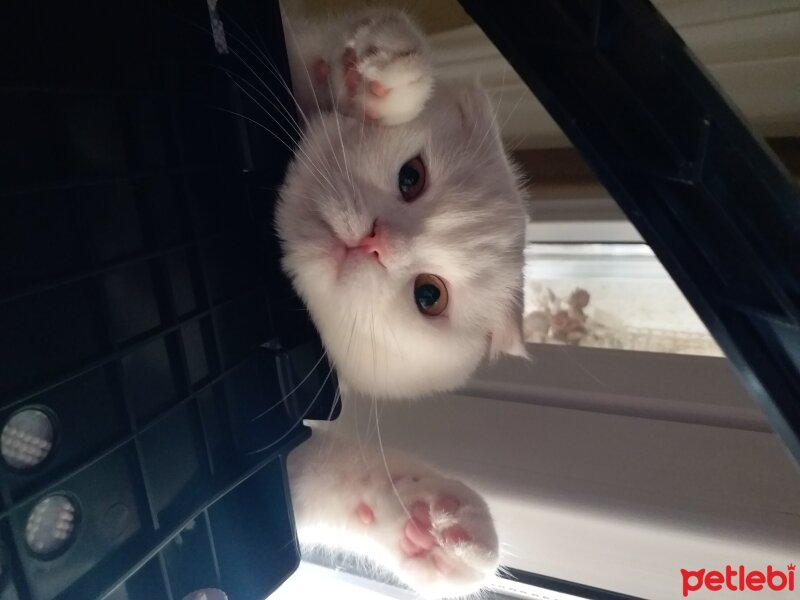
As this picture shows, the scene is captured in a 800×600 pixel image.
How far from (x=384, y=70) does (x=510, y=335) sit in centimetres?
35

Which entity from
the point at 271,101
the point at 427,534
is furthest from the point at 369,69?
the point at 427,534

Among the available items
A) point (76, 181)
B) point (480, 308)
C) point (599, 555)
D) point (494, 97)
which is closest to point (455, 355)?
point (480, 308)

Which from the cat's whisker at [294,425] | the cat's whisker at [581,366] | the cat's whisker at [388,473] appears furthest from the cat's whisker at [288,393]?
the cat's whisker at [581,366]

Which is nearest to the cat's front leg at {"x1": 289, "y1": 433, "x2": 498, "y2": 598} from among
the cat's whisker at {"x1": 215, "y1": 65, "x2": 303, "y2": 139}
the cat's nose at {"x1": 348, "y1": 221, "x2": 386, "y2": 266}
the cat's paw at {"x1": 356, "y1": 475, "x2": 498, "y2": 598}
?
the cat's paw at {"x1": 356, "y1": 475, "x2": 498, "y2": 598}

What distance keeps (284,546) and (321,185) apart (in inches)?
13.8

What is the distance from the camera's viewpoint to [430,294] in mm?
765

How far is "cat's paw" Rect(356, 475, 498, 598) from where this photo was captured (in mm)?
623

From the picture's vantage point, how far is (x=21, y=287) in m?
0.41

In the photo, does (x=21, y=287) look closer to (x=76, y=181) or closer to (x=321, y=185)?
(x=76, y=181)

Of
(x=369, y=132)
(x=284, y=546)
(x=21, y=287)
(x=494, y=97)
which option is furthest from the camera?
(x=494, y=97)

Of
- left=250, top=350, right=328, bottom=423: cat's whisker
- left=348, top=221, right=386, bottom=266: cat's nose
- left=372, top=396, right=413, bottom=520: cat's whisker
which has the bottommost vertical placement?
left=372, top=396, right=413, bottom=520: cat's whisker

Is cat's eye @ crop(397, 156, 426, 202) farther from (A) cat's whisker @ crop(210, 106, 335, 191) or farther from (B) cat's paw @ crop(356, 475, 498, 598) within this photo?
(B) cat's paw @ crop(356, 475, 498, 598)

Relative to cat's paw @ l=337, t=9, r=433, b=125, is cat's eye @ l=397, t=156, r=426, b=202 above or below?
below

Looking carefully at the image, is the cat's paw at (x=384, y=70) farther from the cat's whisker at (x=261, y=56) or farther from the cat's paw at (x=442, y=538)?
the cat's paw at (x=442, y=538)
